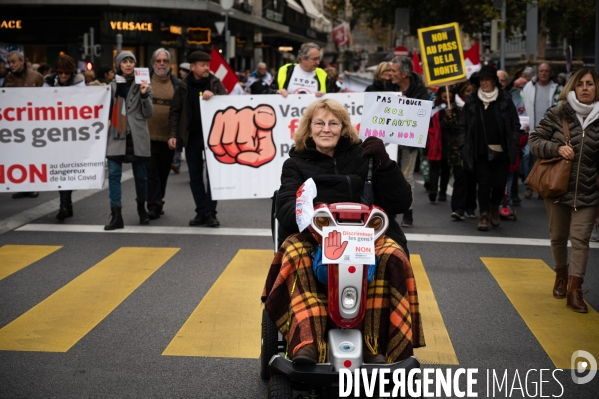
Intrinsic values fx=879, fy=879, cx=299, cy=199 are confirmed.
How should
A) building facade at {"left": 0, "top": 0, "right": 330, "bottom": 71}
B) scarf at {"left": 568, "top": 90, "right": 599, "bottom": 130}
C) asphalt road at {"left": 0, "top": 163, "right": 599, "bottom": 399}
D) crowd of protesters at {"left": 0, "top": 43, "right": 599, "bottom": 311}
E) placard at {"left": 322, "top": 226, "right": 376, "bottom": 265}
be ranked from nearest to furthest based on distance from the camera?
1. placard at {"left": 322, "top": 226, "right": 376, "bottom": 265}
2. asphalt road at {"left": 0, "top": 163, "right": 599, "bottom": 399}
3. scarf at {"left": 568, "top": 90, "right": 599, "bottom": 130}
4. crowd of protesters at {"left": 0, "top": 43, "right": 599, "bottom": 311}
5. building facade at {"left": 0, "top": 0, "right": 330, "bottom": 71}

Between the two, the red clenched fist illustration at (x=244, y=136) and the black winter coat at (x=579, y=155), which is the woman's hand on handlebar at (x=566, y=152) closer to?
A: the black winter coat at (x=579, y=155)

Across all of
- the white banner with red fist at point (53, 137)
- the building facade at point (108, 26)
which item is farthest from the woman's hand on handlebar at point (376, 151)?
the building facade at point (108, 26)

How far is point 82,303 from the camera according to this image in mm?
6855

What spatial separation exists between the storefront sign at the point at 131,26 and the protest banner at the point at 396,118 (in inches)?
1280

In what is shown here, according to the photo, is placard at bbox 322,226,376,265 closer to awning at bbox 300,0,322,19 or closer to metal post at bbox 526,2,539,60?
metal post at bbox 526,2,539,60

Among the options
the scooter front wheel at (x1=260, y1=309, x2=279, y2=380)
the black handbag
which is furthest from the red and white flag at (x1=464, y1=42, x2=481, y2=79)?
the scooter front wheel at (x1=260, y1=309, x2=279, y2=380)

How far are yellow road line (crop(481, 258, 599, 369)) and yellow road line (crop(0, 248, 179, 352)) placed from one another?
3122mm

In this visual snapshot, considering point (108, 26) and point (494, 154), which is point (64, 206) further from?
point (108, 26)

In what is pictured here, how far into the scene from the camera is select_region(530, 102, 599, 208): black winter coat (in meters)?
6.78

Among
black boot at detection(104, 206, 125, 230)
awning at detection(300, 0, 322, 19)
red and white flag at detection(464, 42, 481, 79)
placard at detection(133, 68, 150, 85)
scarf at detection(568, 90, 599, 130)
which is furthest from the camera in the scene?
awning at detection(300, 0, 322, 19)

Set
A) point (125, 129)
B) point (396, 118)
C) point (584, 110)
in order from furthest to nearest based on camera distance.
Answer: point (125, 129) → point (396, 118) → point (584, 110)

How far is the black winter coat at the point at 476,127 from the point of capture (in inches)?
398

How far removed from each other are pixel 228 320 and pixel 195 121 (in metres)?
4.40

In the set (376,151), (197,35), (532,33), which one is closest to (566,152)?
(376,151)
